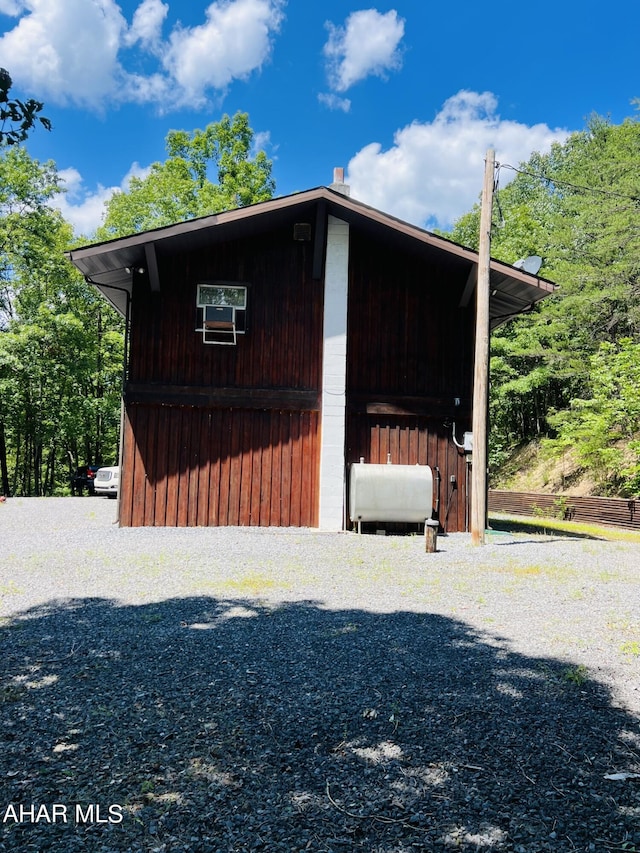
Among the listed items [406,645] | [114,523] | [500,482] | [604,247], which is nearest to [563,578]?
[406,645]

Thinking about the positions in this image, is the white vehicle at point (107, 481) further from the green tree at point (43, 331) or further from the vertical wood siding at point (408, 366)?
the vertical wood siding at point (408, 366)

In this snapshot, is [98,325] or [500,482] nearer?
Answer: [500,482]

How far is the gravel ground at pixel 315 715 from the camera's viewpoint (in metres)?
2.31

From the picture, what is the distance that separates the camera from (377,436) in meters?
12.1

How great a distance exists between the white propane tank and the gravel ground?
4593 millimetres

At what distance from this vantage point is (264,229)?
12.0m

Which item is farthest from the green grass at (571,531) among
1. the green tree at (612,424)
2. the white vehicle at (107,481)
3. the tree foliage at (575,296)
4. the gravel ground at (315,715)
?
the white vehicle at (107,481)

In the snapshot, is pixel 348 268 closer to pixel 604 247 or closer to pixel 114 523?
pixel 114 523

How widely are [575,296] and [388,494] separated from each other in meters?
15.2

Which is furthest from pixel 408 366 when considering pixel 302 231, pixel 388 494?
pixel 302 231

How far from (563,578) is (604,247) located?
1865cm

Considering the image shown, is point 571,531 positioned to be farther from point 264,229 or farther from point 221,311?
point 264,229

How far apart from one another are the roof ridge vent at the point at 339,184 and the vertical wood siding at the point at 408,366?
1.06m

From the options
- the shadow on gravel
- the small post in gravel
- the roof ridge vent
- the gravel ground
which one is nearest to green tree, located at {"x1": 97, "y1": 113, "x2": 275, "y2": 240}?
the roof ridge vent
